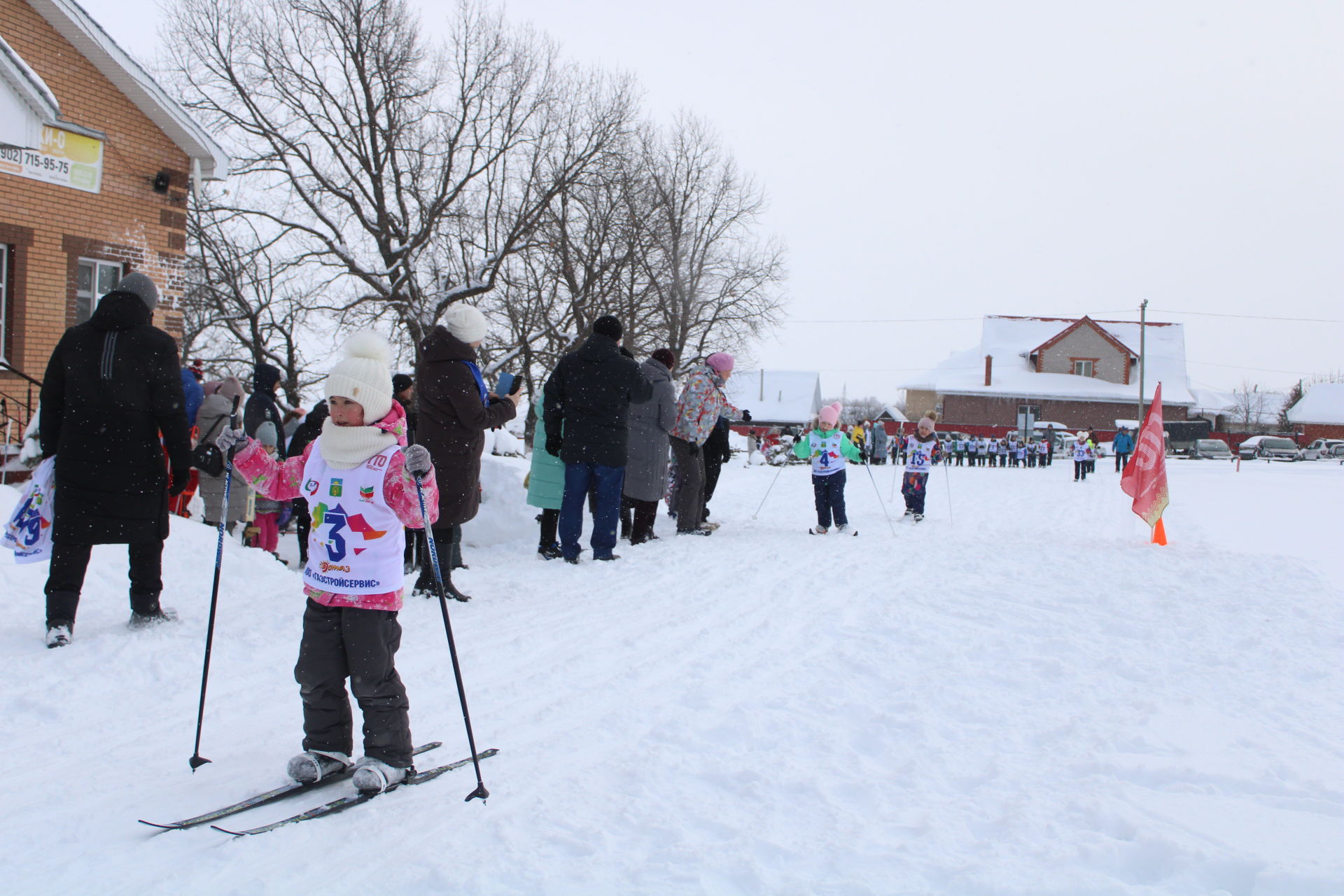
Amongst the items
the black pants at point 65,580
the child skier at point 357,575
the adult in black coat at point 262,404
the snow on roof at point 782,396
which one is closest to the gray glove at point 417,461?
the child skier at point 357,575

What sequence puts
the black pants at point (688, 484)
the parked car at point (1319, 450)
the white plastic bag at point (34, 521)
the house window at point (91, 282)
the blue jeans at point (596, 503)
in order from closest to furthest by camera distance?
the white plastic bag at point (34, 521) → the blue jeans at point (596, 503) → the black pants at point (688, 484) → the house window at point (91, 282) → the parked car at point (1319, 450)

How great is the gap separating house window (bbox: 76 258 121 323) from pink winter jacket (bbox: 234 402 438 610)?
11535 millimetres

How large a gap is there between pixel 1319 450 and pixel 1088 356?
14661mm

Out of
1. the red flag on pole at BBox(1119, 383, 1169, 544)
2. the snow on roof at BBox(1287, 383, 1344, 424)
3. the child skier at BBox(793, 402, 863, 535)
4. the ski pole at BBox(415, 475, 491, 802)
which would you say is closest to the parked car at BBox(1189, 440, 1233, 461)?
the snow on roof at BBox(1287, 383, 1344, 424)

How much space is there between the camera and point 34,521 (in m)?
4.92

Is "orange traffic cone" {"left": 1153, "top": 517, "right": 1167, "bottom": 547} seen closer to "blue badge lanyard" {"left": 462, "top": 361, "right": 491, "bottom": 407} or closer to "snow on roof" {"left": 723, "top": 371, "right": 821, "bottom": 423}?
"blue badge lanyard" {"left": 462, "top": 361, "right": 491, "bottom": 407}

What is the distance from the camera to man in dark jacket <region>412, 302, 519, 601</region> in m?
6.23

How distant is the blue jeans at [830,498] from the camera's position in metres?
10.9

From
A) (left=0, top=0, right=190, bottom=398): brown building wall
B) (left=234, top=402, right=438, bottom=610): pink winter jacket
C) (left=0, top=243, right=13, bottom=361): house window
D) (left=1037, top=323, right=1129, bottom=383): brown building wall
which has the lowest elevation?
(left=234, top=402, right=438, bottom=610): pink winter jacket

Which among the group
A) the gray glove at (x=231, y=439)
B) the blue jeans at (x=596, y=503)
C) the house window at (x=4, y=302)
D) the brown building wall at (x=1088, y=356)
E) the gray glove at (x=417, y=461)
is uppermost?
the brown building wall at (x=1088, y=356)

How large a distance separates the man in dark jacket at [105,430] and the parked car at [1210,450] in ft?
169

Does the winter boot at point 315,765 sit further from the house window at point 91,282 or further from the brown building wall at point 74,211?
the house window at point 91,282

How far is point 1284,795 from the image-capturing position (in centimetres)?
322

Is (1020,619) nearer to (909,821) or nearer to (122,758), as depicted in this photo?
(909,821)
